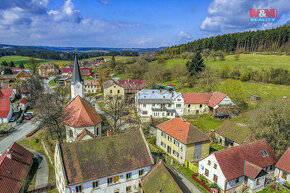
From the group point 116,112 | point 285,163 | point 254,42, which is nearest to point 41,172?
point 116,112

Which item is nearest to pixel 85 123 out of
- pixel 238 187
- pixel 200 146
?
→ pixel 200 146

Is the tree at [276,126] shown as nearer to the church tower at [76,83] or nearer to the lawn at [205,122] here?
the lawn at [205,122]

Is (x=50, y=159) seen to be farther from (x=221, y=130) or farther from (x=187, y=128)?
(x=221, y=130)

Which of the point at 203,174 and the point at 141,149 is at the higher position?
the point at 141,149

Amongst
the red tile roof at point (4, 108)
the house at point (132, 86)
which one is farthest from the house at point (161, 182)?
the house at point (132, 86)

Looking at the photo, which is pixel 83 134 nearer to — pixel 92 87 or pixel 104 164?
pixel 104 164
